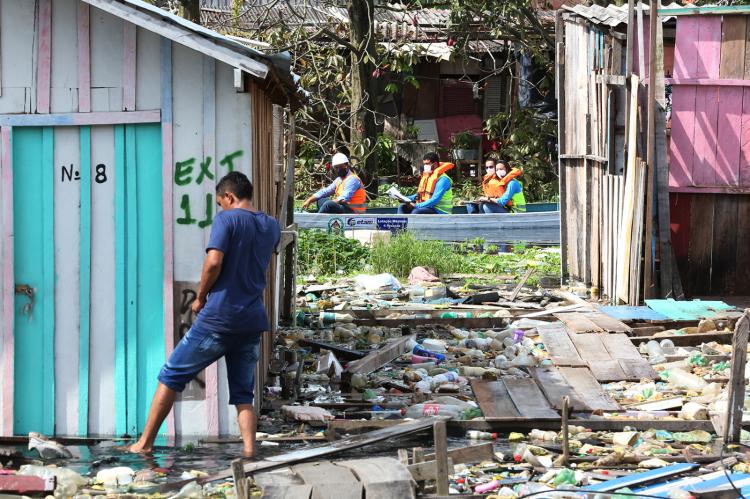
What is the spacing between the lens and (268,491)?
208 inches

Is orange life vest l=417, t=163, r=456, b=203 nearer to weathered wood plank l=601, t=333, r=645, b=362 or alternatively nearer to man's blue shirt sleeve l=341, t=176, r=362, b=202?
man's blue shirt sleeve l=341, t=176, r=362, b=202

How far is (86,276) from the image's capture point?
766 cm

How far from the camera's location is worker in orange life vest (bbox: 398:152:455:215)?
19406 mm

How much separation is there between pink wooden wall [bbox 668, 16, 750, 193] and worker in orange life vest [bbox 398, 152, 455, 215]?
21.3 feet

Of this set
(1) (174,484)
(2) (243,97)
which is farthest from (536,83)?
(1) (174,484)

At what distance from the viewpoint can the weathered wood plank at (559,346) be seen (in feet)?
32.3

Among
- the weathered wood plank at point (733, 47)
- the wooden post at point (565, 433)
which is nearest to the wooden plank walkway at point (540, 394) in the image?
the wooden post at point (565, 433)

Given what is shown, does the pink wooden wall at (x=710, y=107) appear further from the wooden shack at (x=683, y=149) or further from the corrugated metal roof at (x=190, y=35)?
the corrugated metal roof at (x=190, y=35)

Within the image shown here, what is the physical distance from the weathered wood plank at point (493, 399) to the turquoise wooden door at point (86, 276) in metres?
2.46

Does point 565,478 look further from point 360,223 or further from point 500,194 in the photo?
point 500,194

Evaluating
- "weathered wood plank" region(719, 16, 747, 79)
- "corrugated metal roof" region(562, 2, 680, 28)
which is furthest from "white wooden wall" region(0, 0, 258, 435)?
"weathered wood plank" region(719, 16, 747, 79)

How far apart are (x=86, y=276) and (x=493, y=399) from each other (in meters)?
3.23

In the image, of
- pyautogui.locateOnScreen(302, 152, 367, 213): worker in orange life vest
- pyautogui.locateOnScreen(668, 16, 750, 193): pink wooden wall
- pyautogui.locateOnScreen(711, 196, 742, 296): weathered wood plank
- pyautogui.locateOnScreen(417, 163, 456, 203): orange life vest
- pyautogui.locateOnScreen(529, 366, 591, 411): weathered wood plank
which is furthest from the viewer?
pyautogui.locateOnScreen(417, 163, 456, 203): orange life vest

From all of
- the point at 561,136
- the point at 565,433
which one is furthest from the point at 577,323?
the point at 561,136
